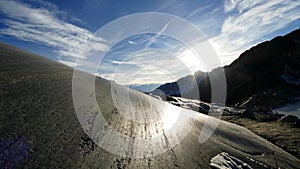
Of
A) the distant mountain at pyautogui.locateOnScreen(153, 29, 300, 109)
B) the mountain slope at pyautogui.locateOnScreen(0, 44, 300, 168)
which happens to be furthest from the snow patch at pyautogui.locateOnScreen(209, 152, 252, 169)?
the distant mountain at pyautogui.locateOnScreen(153, 29, 300, 109)

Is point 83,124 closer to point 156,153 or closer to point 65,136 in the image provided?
point 65,136

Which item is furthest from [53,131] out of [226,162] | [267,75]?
[267,75]

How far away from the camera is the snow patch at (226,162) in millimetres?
3656

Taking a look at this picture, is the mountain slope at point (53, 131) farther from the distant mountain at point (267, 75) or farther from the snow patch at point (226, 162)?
the distant mountain at point (267, 75)

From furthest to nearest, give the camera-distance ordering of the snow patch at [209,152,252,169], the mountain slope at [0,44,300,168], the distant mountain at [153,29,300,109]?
1. the distant mountain at [153,29,300,109]
2. the snow patch at [209,152,252,169]
3. the mountain slope at [0,44,300,168]

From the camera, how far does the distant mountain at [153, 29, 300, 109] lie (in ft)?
121

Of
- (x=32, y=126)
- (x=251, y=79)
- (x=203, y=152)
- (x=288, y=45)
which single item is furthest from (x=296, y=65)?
(x=32, y=126)

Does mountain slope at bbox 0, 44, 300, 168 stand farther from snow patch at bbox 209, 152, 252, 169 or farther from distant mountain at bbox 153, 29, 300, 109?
distant mountain at bbox 153, 29, 300, 109

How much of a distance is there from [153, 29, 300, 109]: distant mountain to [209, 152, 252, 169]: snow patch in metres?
33.3

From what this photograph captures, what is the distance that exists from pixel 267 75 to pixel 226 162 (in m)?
49.4

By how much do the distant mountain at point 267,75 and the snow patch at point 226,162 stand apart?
33311mm

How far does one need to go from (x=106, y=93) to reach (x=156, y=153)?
5.80ft

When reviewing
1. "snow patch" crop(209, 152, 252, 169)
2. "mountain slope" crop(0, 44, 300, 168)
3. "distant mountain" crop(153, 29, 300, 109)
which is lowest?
"snow patch" crop(209, 152, 252, 169)

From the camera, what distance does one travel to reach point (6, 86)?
9.22ft
